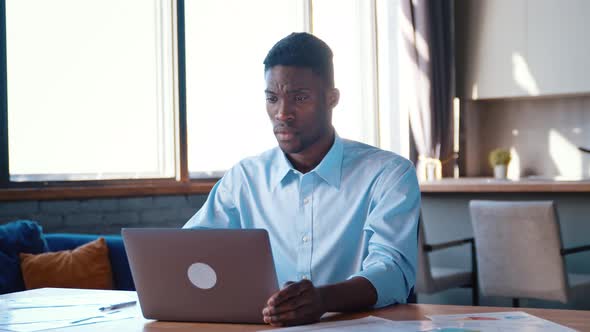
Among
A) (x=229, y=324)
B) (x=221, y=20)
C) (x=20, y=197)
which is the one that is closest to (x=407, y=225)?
(x=229, y=324)

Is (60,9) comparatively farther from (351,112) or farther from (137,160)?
(351,112)

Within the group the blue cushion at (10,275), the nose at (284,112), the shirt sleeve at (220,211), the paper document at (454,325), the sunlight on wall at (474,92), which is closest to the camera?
the paper document at (454,325)

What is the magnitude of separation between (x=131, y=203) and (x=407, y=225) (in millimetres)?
2804

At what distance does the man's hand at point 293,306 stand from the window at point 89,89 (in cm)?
284

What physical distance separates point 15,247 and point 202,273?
215cm

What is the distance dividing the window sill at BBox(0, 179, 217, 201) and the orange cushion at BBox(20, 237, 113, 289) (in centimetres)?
51

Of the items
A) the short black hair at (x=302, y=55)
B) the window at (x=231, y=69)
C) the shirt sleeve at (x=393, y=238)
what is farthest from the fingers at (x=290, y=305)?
the window at (x=231, y=69)

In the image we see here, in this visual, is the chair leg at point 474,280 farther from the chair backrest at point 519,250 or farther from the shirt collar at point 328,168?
the shirt collar at point 328,168

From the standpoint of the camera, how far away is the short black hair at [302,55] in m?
1.90

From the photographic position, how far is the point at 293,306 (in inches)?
55.7

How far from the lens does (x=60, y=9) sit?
163 inches

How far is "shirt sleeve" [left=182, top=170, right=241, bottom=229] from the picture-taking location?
207cm

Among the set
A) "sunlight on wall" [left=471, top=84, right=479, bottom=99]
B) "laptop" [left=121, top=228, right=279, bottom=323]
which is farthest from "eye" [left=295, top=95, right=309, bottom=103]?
"sunlight on wall" [left=471, top=84, right=479, bottom=99]

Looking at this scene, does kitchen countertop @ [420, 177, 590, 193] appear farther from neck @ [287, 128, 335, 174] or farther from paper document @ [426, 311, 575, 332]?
paper document @ [426, 311, 575, 332]
